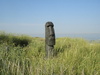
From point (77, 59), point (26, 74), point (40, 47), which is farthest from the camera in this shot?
point (40, 47)

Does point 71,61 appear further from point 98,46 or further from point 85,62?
point 98,46

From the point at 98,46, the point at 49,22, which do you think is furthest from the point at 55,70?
the point at 98,46

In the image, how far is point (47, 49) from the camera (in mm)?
5543

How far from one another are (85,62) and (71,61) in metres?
0.32

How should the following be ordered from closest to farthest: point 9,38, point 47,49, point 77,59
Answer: point 77,59
point 47,49
point 9,38

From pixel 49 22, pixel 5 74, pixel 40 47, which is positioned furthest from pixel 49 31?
pixel 5 74

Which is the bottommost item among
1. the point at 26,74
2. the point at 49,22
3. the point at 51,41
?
the point at 26,74

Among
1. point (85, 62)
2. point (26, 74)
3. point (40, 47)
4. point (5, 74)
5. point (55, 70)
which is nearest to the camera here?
point (5, 74)

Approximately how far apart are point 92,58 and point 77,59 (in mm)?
374

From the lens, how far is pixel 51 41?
555 cm

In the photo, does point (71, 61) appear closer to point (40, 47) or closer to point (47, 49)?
point (47, 49)

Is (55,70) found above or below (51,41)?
below

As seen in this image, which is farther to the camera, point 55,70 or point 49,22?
point 49,22

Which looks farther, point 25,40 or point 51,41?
point 25,40
